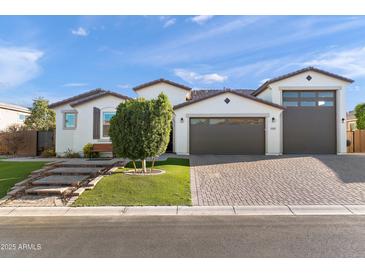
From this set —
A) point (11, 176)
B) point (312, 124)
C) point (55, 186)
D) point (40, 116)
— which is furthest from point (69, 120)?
point (312, 124)

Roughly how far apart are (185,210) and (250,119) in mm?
10566

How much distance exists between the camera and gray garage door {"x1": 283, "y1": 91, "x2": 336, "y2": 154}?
15.9 metres

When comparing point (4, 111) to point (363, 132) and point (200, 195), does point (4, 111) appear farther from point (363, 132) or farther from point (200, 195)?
point (363, 132)

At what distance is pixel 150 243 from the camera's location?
435 cm

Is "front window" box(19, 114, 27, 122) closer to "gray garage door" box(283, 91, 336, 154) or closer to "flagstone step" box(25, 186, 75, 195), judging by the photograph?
"flagstone step" box(25, 186, 75, 195)

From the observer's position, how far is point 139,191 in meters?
7.68

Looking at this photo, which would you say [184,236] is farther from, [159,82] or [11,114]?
[11,114]

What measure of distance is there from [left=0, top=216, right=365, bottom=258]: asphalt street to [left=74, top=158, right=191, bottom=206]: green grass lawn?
1.12 meters

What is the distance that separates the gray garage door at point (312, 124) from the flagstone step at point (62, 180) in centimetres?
1263

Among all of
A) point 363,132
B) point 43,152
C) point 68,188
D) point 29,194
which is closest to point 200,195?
point 68,188

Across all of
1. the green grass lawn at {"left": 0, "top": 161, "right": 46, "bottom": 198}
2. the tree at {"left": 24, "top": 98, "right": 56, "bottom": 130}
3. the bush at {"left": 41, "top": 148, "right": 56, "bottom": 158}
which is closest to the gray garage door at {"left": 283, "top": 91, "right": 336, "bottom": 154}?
the green grass lawn at {"left": 0, "top": 161, "right": 46, "bottom": 198}

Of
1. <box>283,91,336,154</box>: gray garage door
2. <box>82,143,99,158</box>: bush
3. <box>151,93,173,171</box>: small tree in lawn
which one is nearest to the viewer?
<box>151,93,173,171</box>: small tree in lawn

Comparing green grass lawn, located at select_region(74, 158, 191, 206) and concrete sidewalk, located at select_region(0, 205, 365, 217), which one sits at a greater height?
green grass lawn, located at select_region(74, 158, 191, 206)

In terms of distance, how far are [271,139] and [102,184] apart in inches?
437
